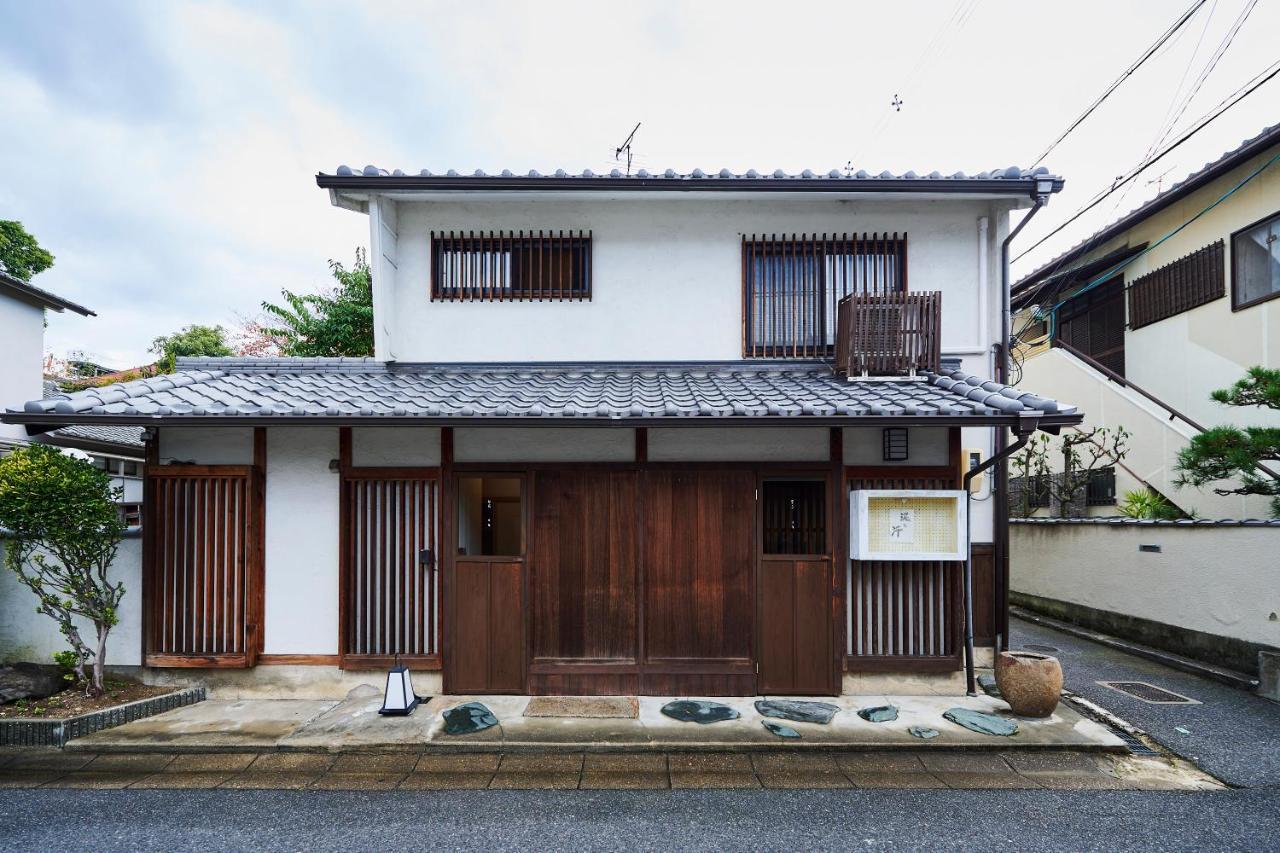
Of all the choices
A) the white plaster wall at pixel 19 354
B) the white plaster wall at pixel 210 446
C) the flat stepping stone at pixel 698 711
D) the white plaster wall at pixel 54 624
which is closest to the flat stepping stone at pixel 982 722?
the flat stepping stone at pixel 698 711

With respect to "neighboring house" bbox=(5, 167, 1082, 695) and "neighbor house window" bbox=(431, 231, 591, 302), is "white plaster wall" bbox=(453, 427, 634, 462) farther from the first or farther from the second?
"neighbor house window" bbox=(431, 231, 591, 302)

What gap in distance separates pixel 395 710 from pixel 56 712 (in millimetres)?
3102

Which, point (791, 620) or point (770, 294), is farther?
point (770, 294)

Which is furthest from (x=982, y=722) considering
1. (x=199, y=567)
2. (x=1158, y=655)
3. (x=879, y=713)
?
(x=199, y=567)

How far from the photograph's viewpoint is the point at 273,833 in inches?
173

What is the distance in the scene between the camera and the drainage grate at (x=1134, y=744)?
5.64 m

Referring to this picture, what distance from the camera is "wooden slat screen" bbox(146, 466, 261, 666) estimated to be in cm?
681

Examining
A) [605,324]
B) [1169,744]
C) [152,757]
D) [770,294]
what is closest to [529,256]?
[605,324]

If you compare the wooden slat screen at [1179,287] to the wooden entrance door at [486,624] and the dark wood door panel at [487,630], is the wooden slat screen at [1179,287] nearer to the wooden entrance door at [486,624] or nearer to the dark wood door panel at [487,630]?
the wooden entrance door at [486,624]

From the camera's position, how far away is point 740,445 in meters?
7.02

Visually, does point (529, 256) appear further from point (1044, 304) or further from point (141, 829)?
point (1044, 304)

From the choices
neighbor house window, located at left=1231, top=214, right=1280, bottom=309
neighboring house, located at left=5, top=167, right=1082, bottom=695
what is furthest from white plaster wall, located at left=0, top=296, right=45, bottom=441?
neighbor house window, located at left=1231, top=214, right=1280, bottom=309

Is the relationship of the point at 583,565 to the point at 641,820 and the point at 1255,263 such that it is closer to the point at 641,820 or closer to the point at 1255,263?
the point at 641,820

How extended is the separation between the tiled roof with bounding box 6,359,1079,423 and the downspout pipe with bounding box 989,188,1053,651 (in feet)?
2.86
